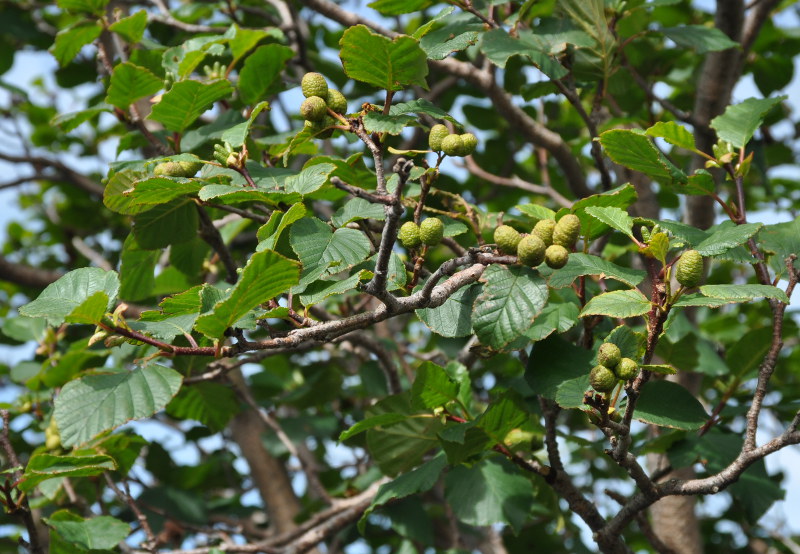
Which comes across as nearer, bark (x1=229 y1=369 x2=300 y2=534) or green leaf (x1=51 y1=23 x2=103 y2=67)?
green leaf (x1=51 y1=23 x2=103 y2=67)

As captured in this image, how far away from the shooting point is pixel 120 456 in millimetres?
2305

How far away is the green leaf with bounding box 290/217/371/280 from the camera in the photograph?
1426mm

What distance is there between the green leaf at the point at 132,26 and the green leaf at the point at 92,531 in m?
1.34

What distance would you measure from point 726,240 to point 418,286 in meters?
0.60

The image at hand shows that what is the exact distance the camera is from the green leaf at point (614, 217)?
141cm

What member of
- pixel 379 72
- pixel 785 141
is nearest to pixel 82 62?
pixel 379 72

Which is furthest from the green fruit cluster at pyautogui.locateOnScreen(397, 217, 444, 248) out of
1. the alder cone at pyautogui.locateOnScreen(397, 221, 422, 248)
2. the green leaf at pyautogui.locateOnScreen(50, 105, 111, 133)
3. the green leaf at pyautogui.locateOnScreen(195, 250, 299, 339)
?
the green leaf at pyautogui.locateOnScreen(50, 105, 111, 133)

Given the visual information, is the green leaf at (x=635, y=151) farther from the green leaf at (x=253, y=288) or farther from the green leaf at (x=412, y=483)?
the green leaf at (x=412, y=483)

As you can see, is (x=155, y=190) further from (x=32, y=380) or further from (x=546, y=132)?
(x=546, y=132)

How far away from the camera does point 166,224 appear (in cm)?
190

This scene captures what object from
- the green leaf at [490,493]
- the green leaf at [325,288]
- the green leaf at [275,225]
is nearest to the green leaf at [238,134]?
the green leaf at [275,225]

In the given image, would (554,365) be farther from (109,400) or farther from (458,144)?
(109,400)

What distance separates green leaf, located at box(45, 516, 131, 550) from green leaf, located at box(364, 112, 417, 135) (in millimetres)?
1255

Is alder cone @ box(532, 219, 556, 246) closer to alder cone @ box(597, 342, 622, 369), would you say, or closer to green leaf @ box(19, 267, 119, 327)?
alder cone @ box(597, 342, 622, 369)
